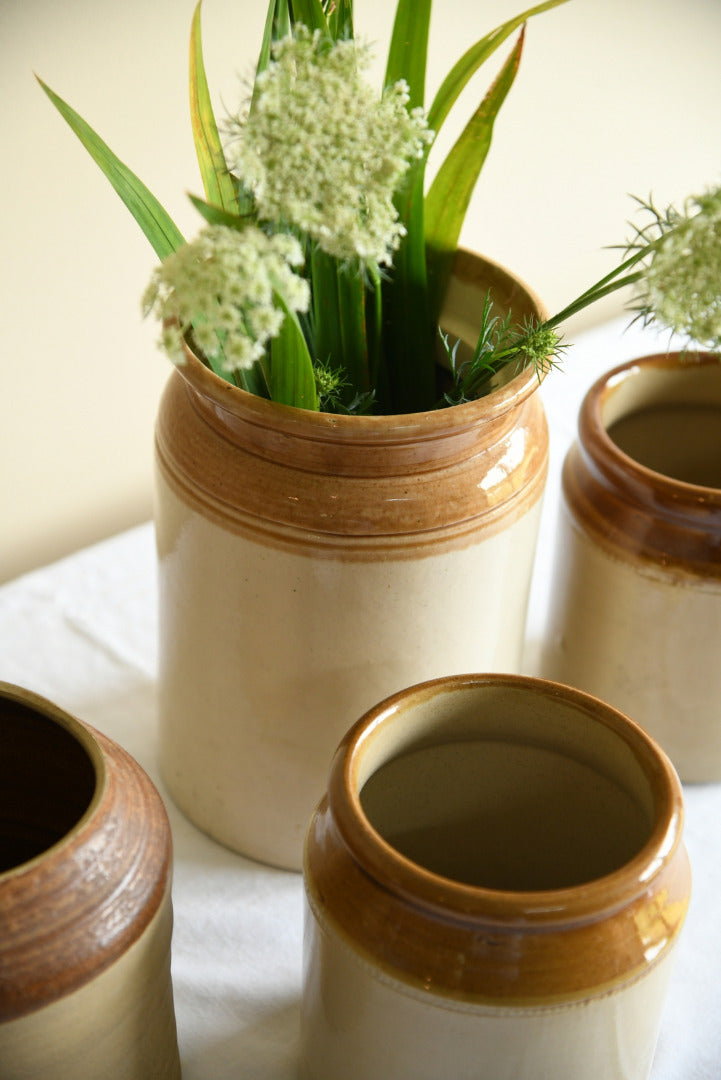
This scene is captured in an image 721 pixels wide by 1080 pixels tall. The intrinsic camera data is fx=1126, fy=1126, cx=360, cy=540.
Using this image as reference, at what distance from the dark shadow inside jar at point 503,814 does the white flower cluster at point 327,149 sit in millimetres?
156

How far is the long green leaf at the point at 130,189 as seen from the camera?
319 mm

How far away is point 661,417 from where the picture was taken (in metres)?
0.48

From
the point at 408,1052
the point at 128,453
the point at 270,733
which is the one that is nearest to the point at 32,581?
the point at 128,453

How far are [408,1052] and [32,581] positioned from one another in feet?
1.10

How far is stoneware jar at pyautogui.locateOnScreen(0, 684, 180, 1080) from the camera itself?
0.82 ft

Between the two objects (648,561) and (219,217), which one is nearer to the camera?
(219,217)

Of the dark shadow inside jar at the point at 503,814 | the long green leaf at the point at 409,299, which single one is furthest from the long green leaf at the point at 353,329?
the dark shadow inside jar at the point at 503,814

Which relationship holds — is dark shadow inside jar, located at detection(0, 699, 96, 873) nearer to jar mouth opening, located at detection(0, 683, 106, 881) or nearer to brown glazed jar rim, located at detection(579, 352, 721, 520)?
jar mouth opening, located at detection(0, 683, 106, 881)

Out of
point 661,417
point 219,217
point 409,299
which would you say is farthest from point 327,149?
point 661,417

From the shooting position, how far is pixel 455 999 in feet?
0.85

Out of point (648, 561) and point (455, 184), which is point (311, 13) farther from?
point (648, 561)

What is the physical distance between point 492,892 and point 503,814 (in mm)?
90

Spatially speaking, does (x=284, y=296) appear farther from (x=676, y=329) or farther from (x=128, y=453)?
(x=128, y=453)

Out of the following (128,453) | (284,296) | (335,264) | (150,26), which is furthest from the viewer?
(128,453)
